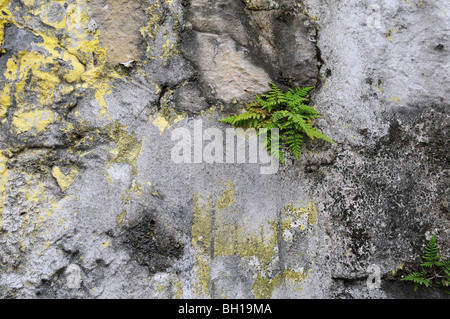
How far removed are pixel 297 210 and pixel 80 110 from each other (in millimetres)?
1848

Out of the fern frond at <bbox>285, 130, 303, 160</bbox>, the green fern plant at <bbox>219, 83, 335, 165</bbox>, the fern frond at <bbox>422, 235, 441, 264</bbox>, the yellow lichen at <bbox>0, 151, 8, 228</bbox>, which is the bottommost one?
the fern frond at <bbox>422, 235, 441, 264</bbox>

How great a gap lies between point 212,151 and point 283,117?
62cm

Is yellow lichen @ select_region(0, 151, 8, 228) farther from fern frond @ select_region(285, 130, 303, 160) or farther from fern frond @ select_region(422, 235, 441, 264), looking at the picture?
fern frond @ select_region(422, 235, 441, 264)

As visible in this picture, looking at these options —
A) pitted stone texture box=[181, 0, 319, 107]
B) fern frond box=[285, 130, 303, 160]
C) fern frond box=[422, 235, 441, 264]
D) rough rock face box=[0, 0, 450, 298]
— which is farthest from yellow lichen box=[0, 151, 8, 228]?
fern frond box=[422, 235, 441, 264]

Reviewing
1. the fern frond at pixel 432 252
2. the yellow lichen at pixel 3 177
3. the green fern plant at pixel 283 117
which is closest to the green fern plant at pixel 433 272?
the fern frond at pixel 432 252

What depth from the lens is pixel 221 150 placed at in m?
2.88

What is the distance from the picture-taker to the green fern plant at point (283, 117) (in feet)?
9.01

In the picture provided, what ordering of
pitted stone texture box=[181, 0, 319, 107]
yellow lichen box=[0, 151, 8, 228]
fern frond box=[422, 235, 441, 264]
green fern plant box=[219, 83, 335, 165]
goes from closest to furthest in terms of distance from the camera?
yellow lichen box=[0, 151, 8, 228]
fern frond box=[422, 235, 441, 264]
green fern plant box=[219, 83, 335, 165]
pitted stone texture box=[181, 0, 319, 107]

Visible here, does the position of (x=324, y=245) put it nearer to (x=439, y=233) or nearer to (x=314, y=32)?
(x=439, y=233)

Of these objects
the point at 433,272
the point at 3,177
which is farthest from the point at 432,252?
the point at 3,177

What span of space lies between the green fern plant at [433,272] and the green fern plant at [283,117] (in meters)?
1.09

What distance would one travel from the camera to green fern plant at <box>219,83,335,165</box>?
275 cm

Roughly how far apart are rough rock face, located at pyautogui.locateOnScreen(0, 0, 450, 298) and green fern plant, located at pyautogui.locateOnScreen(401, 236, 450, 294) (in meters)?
0.09

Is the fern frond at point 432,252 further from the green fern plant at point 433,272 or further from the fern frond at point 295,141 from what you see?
the fern frond at point 295,141
